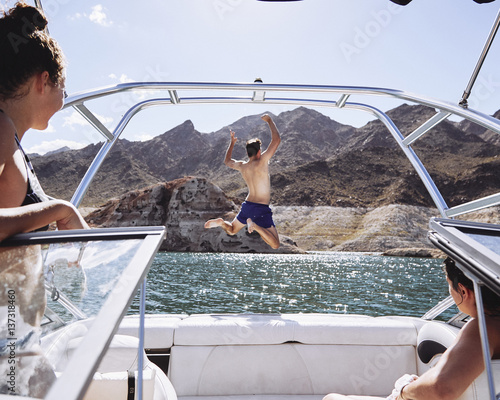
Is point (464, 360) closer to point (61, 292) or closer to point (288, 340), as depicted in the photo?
point (61, 292)

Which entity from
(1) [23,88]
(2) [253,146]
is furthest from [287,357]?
(2) [253,146]

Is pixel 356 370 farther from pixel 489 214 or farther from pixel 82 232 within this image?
pixel 489 214

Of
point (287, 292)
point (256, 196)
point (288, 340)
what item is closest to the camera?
point (288, 340)

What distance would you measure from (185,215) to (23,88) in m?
53.1

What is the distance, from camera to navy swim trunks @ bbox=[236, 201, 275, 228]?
4.64m

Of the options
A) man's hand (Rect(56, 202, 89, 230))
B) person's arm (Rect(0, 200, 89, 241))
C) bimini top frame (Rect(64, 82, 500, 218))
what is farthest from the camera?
bimini top frame (Rect(64, 82, 500, 218))

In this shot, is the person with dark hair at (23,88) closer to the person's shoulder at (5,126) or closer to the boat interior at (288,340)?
the person's shoulder at (5,126)

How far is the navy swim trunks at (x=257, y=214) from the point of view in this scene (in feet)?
15.2

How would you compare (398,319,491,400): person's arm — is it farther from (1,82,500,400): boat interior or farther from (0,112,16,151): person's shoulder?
(0,112,16,151): person's shoulder

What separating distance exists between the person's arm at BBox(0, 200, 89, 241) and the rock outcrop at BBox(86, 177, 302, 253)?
164 feet

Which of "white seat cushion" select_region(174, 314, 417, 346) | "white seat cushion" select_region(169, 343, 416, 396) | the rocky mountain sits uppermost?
the rocky mountain

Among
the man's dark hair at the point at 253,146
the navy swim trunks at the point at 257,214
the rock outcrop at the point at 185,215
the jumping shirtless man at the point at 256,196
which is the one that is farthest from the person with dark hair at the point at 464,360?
the rock outcrop at the point at 185,215

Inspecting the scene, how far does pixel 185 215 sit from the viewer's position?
53.5m

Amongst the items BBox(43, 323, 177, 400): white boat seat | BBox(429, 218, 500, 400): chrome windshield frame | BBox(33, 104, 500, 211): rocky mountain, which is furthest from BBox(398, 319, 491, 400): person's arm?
BBox(33, 104, 500, 211): rocky mountain
